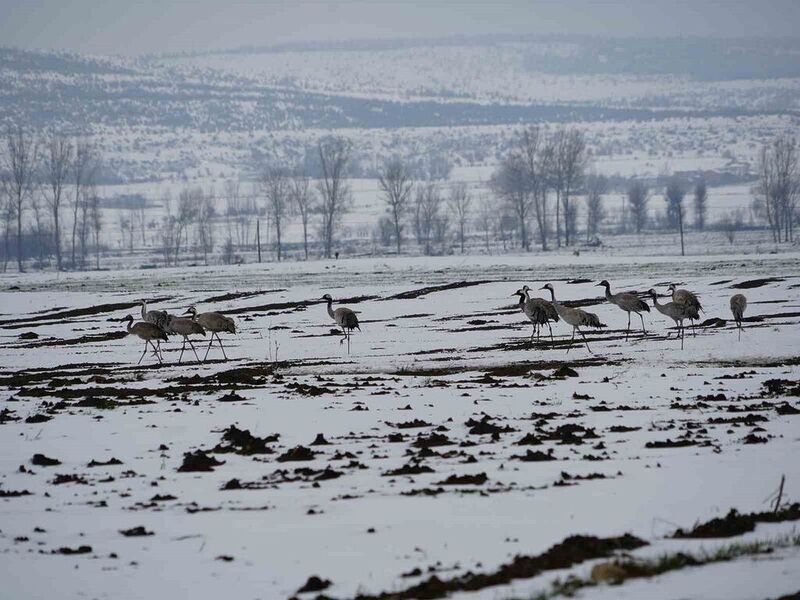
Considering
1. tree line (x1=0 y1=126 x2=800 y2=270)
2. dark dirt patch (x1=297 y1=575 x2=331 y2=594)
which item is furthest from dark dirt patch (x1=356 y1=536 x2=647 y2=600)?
tree line (x1=0 y1=126 x2=800 y2=270)

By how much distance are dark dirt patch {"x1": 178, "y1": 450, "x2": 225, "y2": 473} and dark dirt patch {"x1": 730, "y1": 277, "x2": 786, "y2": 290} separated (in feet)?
131

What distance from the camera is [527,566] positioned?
34.0ft

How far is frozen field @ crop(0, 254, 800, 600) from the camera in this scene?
10.8m

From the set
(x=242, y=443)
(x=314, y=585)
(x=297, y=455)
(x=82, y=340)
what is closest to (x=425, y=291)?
(x=82, y=340)

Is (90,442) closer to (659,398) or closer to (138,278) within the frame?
(659,398)

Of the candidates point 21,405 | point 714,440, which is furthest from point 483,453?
point 21,405

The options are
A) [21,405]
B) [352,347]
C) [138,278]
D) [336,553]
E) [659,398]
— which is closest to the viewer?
[336,553]

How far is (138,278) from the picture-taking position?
8894 centimetres

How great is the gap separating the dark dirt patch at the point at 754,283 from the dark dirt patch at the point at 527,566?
141 ft

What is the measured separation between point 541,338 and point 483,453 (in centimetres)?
2042

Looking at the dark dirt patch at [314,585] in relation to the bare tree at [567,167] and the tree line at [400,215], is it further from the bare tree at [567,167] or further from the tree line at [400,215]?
the bare tree at [567,167]

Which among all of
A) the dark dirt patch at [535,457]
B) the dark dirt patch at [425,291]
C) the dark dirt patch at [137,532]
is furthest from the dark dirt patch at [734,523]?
the dark dirt patch at [425,291]

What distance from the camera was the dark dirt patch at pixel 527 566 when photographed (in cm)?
982

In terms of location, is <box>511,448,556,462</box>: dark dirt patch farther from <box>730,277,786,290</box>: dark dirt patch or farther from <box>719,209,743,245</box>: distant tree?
<box>719,209,743,245</box>: distant tree
